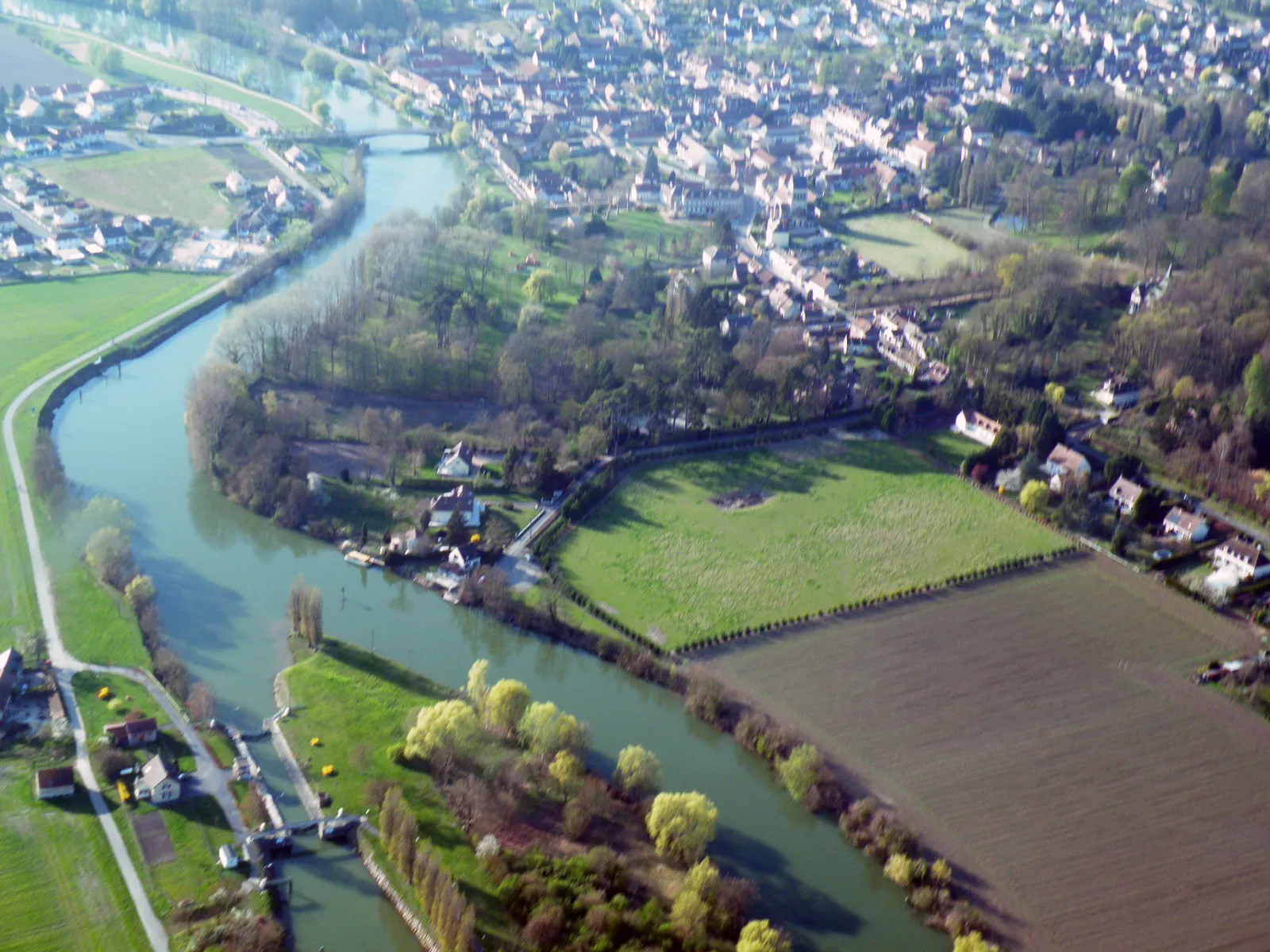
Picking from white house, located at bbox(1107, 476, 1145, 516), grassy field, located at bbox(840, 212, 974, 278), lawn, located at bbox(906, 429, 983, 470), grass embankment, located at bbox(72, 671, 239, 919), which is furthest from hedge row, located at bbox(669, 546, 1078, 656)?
grassy field, located at bbox(840, 212, 974, 278)

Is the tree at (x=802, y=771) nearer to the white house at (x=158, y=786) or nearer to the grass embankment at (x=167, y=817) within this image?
the grass embankment at (x=167, y=817)

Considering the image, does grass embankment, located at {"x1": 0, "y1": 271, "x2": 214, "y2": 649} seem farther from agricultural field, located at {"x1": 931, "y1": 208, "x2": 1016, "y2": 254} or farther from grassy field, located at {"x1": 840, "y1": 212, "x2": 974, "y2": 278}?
agricultural field, located at {"x1": 931, "y1": 208, "x2": 1016, "y2": 254}

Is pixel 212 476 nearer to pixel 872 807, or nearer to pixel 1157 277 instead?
pixel 872 807

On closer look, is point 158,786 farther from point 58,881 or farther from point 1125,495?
point 1125,495

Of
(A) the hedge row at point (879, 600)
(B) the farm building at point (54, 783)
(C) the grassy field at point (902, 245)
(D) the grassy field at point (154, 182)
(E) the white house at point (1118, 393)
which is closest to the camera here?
(B) the farm building at point (54, 783)

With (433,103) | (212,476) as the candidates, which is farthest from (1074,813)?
(433,103)

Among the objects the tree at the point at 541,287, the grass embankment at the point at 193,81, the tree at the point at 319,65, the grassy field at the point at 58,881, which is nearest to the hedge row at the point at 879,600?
the grassy field at the point at 58,881

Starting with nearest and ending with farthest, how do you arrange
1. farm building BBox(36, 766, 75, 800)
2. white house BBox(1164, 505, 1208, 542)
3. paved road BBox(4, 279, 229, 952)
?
paved road BBox(4, 279, 229, 952)
farm building BBox(36, 766, 75, 800)
white house BBox(1164, 505, 1208, 542)
